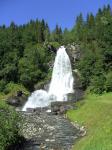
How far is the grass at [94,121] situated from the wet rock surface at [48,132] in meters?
1.77

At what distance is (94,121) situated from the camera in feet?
223

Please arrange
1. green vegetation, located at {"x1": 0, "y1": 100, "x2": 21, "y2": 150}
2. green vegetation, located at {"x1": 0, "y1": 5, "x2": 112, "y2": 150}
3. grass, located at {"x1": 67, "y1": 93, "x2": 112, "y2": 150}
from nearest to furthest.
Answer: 1. grass, located at {"x1": 67, "y1": 93, "x2": 112, "y2": 150}
2. green vegetation, located at {"x1": 0, "y1": 100, "x2": 21, "y2": 150}
3. green vegetation, located at {"x1": 0, "y1": 5, "x2": 112, "y2": 150}

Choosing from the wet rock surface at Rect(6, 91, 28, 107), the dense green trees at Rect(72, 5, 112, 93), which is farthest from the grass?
the wet rock surface at Rect(6, 91, 28, 107)

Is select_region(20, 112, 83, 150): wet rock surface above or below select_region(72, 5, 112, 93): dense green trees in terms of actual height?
below

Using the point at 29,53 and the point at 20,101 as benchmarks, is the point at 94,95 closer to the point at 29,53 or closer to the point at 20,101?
the point at 20,101

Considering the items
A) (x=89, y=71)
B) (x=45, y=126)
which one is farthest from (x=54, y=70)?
(x=45, y=126)

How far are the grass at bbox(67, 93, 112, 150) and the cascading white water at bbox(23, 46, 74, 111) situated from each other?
2102 centimetres

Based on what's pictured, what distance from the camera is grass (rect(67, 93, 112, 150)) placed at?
43719mm

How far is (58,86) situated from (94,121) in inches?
2038

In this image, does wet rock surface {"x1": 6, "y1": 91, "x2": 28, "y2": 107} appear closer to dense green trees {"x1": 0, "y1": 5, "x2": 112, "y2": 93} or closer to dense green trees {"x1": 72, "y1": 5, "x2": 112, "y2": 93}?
dense green trees {"x1": 0, "y1": 5, "x2": 112, "y2": 93}

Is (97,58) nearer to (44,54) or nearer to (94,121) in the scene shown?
(44,54)

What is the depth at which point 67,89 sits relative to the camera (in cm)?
11688

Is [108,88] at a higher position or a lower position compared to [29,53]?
lower

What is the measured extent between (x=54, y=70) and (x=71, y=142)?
73450 millimetres
